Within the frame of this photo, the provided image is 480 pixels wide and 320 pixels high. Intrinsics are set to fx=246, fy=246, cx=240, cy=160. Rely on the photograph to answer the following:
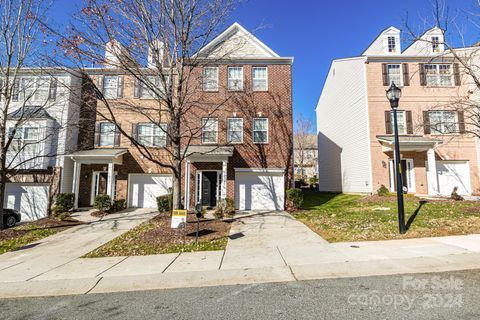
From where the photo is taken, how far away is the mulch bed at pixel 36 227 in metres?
9.41

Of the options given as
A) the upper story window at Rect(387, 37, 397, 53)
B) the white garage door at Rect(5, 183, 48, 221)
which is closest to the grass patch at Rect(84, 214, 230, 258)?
the white garage door at Rect(5, 183, 48, 221)

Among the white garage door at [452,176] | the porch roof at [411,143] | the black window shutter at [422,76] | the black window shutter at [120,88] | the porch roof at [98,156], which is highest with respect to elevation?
the black window shutter at [422,76]

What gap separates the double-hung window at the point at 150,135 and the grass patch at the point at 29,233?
6.03m

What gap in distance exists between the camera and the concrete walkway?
4.73m

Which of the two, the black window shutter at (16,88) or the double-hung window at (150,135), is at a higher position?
the black window shutter at (16,88)

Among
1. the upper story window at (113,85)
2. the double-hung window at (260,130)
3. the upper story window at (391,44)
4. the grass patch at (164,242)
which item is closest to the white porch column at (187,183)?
the double-hung window at (260,130)

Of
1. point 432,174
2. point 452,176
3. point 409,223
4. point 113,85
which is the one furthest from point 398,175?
point 113,85

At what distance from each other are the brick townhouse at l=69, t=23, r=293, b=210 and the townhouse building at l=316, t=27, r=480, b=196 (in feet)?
20.4

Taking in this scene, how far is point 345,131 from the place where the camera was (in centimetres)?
2038

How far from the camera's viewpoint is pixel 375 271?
189 inches

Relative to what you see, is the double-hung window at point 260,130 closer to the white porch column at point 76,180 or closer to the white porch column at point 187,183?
the white porch column at point 187,183

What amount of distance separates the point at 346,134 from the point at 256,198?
10520 mm

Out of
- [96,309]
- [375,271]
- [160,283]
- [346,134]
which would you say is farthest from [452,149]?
[96,309]

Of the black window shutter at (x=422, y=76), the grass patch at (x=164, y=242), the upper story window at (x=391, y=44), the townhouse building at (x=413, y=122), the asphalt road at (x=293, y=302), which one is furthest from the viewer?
the upper story window at (x=391, y=44)
